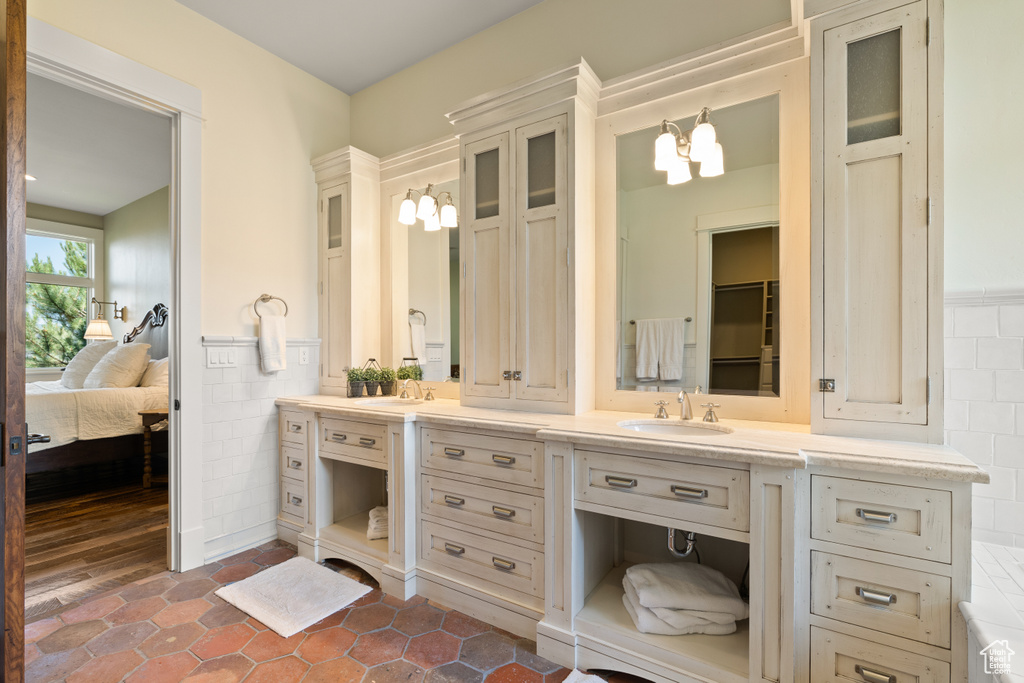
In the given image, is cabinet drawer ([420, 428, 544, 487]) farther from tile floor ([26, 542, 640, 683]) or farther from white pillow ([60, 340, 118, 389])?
white pillow ([60, 340, 118, 389])

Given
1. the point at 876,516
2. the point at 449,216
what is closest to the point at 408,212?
the point at 449,216

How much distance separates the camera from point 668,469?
1538mm

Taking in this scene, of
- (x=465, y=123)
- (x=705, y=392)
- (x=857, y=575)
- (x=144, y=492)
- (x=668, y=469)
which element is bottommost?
(x=144, y=492)

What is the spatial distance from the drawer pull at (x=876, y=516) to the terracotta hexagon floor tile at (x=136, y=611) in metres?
2.74

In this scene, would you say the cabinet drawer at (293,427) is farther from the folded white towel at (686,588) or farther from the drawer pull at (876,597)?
the drawer pull at (876,597)

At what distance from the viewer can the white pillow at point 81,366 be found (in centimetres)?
461

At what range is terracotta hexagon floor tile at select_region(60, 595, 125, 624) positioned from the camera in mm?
2004

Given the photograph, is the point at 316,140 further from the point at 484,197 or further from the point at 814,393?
the point at 814,393

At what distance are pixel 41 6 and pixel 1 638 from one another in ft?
8.16

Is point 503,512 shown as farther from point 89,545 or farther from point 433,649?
point 89,545

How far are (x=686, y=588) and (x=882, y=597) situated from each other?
23.3 inches

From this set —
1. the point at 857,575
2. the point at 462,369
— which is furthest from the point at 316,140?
the point at 857,575

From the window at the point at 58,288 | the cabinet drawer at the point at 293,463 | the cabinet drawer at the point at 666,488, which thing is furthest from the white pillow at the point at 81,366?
the cabinet drawer at the point at 666,488

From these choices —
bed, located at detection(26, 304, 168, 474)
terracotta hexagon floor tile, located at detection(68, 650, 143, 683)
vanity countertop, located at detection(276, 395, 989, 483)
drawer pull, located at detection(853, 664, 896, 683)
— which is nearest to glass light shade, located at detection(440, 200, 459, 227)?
vanity countertop, located at detection(276, 395, 989, 483)
